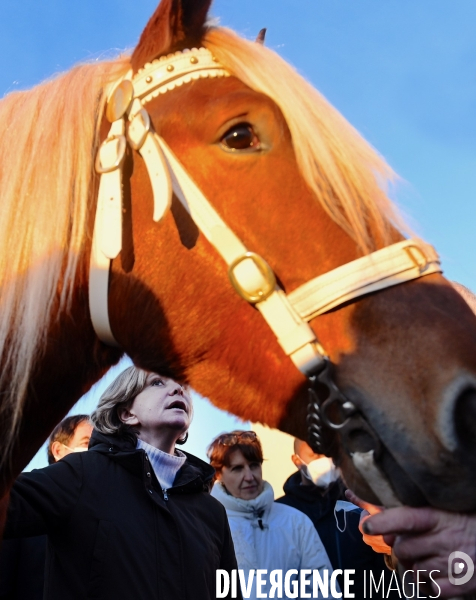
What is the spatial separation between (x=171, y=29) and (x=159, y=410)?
199 cm

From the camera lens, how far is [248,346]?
1.57 m

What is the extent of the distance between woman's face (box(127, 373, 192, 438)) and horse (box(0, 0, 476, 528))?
4.01 feet

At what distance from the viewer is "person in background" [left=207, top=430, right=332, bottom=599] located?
3892mm

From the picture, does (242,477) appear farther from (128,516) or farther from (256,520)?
(128,516)

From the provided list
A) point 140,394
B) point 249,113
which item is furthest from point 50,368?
point 140,394

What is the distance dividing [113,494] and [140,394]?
2.55 feet

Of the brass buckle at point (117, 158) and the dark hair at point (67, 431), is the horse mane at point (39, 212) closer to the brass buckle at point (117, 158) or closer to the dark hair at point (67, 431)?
the brass buckle at point (117, 158)

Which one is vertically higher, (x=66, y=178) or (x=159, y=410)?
(x=66, y=178)

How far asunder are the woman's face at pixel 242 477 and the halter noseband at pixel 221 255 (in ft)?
9.27

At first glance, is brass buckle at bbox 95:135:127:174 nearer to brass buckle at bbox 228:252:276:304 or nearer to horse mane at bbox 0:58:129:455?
horse mane at bbox 0:58:129:455

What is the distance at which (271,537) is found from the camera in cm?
401

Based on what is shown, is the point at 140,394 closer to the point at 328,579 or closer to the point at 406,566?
the point at 328,579

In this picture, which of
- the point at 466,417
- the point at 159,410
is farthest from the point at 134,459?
the point at 466,417

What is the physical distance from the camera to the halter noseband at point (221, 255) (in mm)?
1439
